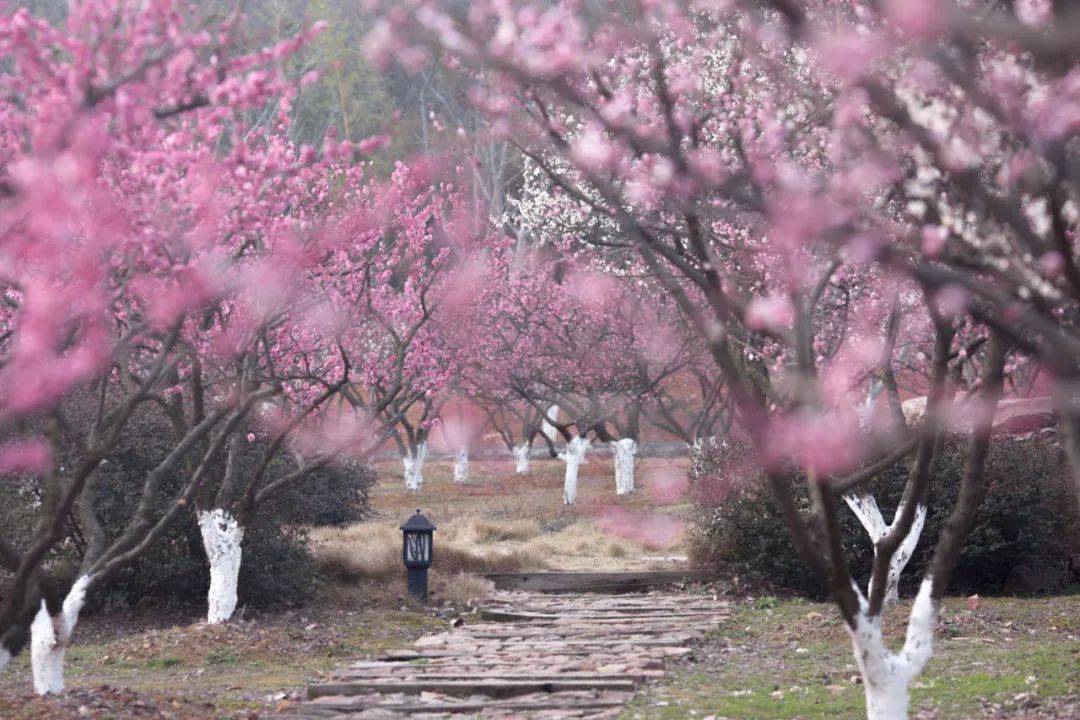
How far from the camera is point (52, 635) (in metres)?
8.81

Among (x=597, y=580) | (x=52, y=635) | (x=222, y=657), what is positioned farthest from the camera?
(x=597, y=580)

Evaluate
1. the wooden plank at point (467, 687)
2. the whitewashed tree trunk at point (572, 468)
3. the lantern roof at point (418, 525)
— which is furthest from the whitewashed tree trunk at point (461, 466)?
the wooden plank at point (467, 687)

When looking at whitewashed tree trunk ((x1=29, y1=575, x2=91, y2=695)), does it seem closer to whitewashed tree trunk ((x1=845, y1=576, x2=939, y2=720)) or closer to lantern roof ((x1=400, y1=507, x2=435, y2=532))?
whitewashed tree trunk ((x1=845, y1=576, x2=939, y2=720))

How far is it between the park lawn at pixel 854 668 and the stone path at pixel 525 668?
1.17ft

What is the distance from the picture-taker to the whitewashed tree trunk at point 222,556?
13.8m

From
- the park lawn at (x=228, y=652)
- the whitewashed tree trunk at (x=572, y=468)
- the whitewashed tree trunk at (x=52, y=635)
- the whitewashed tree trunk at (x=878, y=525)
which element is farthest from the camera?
the whitewashed tree trunk at (x=572, y=468)

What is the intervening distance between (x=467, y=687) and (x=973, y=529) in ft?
26.1

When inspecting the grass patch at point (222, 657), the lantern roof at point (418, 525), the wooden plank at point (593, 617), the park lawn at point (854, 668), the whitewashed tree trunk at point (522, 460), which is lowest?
the park lawn at point (854, 668)

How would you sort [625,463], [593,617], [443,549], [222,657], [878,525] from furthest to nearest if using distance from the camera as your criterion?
[625,463], [443,549], [878,525], [593,617], [222,657]

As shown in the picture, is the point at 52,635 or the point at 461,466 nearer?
the point at 52,635

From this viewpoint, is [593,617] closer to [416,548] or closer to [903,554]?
[416,548]

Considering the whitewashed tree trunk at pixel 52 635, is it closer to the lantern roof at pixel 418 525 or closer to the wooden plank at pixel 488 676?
the wooden plank at pixel 488 676

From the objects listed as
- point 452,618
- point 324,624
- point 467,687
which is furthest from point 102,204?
point 452,618

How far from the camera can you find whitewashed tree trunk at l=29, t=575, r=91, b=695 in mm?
8789
